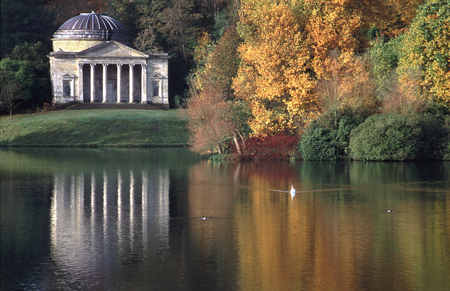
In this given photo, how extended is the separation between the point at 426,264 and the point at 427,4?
1221 inches

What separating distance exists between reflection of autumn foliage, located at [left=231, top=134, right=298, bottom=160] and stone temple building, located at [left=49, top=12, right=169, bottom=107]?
128ft

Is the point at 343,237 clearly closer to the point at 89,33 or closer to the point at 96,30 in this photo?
the point at 96,30

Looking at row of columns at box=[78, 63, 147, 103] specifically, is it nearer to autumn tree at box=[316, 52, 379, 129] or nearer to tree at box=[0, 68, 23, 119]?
tree at box=[0, 68, 23, 119]

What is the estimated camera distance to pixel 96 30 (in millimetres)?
80625

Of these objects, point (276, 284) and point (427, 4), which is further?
point (427, 4)

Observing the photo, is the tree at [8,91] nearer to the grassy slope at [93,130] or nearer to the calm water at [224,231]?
the grassy slope at [93,130]

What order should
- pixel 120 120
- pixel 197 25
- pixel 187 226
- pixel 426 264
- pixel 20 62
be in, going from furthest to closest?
pixel 197 25 < pixel 20 62 < pixel 120 120 < pixel 187 226 < pixel 426 264

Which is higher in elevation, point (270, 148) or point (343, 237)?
point (270, 148)

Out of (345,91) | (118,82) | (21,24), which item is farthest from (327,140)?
(21,24)

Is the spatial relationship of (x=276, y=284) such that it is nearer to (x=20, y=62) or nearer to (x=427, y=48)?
(x=427, y=48)

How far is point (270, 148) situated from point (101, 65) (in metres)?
47.9

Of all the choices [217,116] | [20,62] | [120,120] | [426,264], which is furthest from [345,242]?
[20,62]

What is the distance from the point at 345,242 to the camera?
619 inches

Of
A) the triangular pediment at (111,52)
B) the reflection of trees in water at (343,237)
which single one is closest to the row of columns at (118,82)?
the triangular pediment at (111,52)
